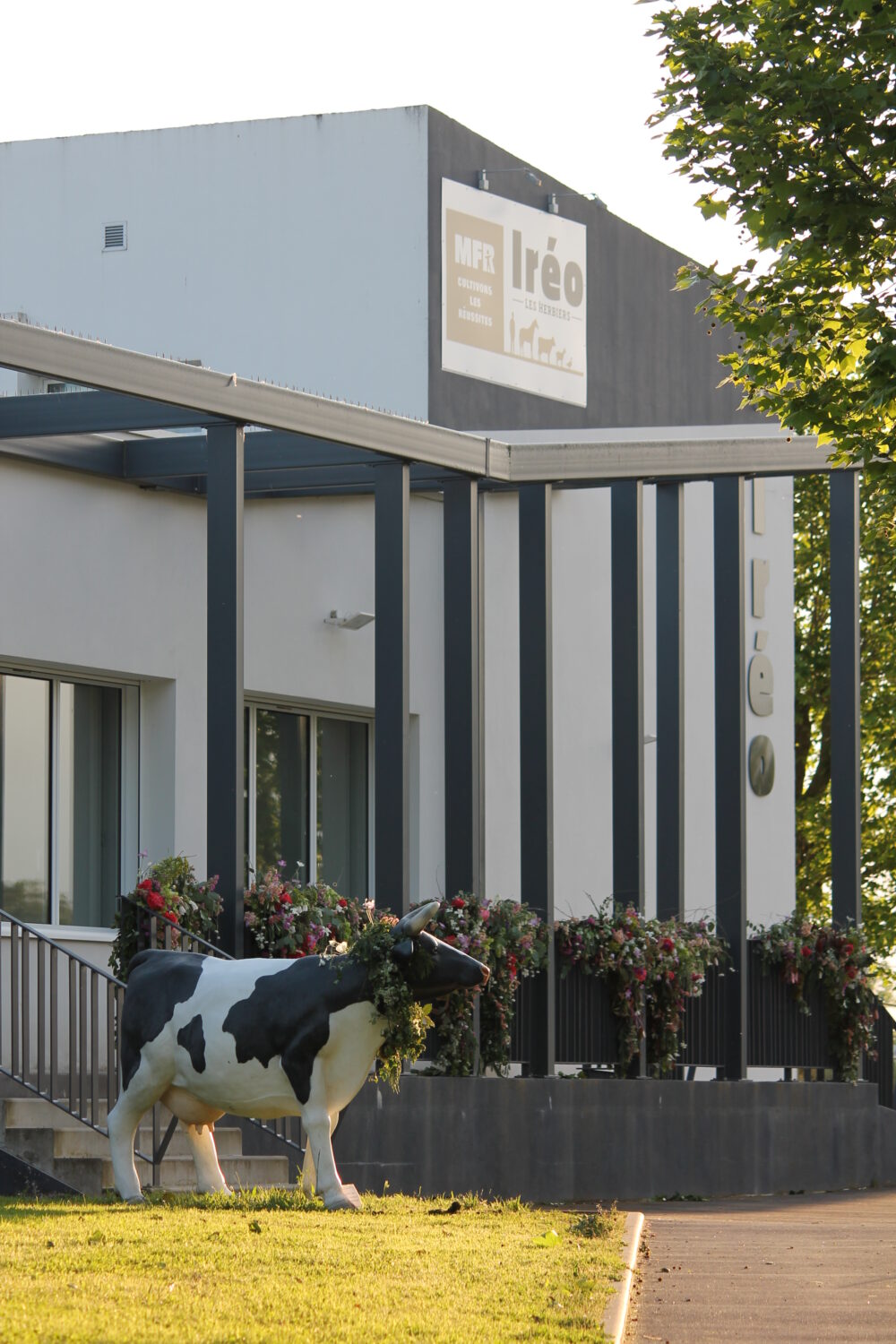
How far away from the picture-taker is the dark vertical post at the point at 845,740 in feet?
58.9

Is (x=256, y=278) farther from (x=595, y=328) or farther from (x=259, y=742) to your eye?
(x=259, y=742)

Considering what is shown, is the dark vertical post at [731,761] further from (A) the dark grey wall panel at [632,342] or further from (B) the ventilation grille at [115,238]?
(B) the ventilation grille at [115,238]

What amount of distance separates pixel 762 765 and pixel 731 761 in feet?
18.5

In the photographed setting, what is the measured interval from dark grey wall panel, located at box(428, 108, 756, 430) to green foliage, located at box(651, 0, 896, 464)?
12511mm

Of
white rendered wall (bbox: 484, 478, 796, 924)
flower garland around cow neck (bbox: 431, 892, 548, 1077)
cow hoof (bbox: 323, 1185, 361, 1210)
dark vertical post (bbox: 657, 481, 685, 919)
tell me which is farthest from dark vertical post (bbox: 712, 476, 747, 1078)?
cow hoof (bbox: 323, 1185, 361, 1210)

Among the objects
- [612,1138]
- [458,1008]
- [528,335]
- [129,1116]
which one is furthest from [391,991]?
[528,335]

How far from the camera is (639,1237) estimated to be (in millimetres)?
10773

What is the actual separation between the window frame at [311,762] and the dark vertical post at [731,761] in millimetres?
2909

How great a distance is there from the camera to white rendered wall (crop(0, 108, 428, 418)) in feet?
74.3

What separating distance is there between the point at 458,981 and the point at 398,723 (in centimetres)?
433

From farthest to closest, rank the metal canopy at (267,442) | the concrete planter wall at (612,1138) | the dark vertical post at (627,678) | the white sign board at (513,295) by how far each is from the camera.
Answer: the white sign board at (513,295), the dark vertical post at (627,678), the concrete planter wall at (612,1138), the metal canopy at (267,442)

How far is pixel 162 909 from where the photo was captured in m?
13.1

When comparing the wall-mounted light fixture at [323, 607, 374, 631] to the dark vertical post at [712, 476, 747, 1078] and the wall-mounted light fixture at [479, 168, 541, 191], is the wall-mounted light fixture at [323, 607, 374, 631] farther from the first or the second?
the wall-mounted light fixture at [479, 168, 541, 191]

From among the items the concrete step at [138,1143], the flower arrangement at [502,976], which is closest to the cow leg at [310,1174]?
the concrete step at [138,1143]
